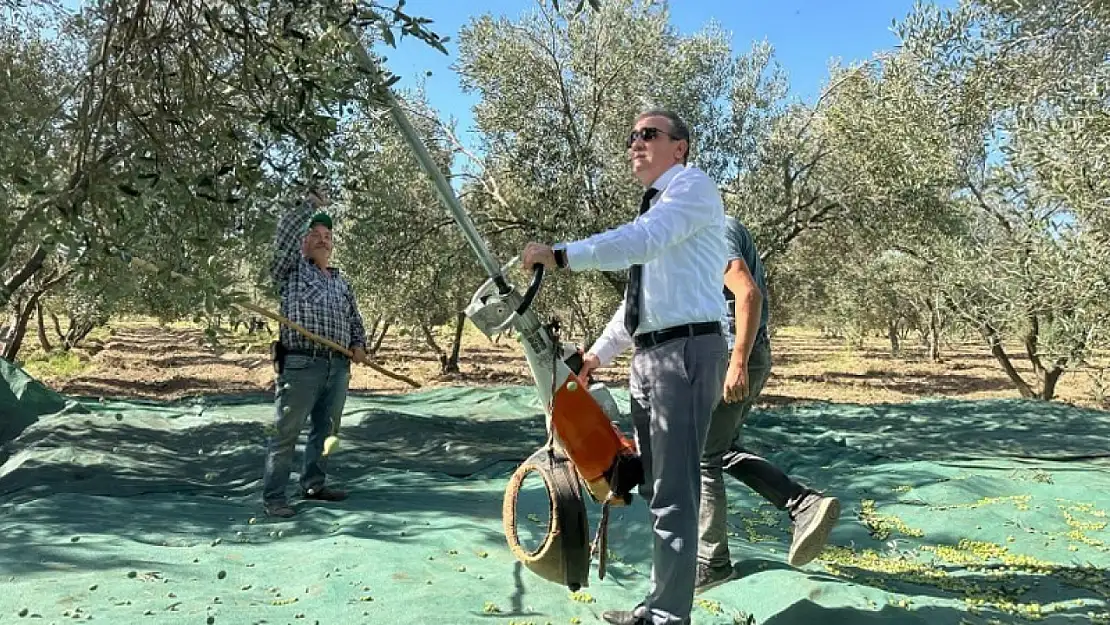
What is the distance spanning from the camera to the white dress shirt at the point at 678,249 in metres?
2.86

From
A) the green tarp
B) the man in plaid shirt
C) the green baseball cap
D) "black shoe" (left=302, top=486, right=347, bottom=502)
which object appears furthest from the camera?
the green tarp

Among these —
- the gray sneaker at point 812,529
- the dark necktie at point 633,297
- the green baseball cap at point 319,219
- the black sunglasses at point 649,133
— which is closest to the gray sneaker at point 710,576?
the gray sneaker at point 812,529

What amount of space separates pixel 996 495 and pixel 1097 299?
229 centimetres

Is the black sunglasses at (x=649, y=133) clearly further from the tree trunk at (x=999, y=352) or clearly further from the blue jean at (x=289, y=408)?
the tree trunk at (x=999, y=352)

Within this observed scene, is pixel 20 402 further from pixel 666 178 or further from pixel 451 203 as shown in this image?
pixel 666 178

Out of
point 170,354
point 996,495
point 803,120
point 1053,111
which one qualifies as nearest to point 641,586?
point 996,495

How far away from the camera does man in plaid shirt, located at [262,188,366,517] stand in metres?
5.53

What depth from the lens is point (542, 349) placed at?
9.87ft

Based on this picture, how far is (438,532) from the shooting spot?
501 cm

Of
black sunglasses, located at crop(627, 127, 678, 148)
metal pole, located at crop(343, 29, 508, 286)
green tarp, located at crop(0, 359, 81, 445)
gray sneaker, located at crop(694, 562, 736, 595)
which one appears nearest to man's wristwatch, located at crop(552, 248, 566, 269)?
metal pole, located at crop(343, 29, 508, 286)

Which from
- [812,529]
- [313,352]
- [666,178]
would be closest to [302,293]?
[313,352]

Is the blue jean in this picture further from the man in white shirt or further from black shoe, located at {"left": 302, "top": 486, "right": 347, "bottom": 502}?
the man in white shirt

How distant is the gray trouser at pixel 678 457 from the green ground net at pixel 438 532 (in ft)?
2.46

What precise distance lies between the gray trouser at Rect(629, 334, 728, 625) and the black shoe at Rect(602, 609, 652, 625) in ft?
0.20
